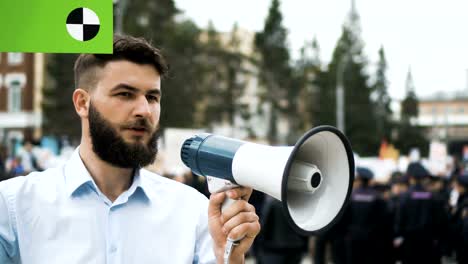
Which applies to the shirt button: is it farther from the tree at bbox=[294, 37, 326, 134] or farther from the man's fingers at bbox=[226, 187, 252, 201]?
the tree at bbox=[294, 37, 326, 134]

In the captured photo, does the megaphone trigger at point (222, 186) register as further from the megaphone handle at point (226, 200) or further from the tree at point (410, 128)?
the tree at point (410, 128)

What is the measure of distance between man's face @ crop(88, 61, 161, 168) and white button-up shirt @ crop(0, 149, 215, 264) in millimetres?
107

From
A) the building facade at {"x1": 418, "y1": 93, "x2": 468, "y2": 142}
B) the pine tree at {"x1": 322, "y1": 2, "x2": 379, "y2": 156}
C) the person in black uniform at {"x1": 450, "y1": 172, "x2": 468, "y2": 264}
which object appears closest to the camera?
the person in black uniform at {"x1": 450, "y1": 172, "x2": 468, "y2": 264}

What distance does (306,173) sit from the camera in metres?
2.07

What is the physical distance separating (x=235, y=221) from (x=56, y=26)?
0.78 m

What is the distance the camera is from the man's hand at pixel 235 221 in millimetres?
2160

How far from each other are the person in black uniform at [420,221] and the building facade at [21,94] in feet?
111

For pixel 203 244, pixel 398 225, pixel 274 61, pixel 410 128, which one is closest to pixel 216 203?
pixel 203 244

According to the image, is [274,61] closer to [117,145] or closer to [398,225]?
[398,225]

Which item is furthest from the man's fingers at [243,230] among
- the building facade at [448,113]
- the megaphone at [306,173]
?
the building facade at [448,113]

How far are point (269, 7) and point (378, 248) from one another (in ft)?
149

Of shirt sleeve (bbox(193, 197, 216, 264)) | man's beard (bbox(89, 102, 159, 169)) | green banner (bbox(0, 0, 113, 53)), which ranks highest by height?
green banner (bbox(0, 0, 113, 53))

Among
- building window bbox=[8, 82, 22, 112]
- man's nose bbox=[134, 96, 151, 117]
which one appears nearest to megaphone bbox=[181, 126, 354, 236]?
man's nose bbox=[134, 96, 151, 117]

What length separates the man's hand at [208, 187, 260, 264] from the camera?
7.09 feet
